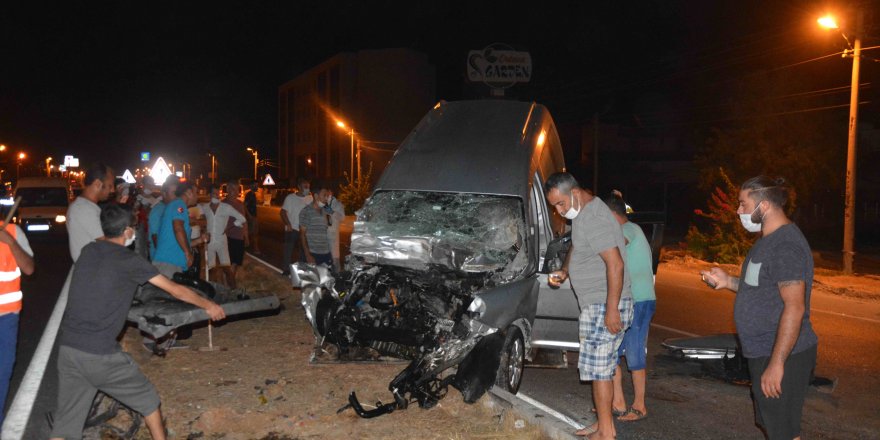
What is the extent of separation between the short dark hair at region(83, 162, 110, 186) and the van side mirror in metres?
4.08

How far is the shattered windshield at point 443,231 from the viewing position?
692cm

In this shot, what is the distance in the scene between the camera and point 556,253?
6.71m

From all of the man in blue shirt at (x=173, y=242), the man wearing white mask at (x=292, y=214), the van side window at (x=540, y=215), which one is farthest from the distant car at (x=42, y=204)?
the van side window at (x=540, y=215)

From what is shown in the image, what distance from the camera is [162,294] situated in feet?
19.3

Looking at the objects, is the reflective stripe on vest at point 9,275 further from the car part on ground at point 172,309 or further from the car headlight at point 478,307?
the car headlight at point 478,307

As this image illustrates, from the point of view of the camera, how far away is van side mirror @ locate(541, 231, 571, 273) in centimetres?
668

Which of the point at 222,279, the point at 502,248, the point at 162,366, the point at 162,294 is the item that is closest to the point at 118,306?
the point at 162,294

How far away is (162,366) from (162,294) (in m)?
1.72

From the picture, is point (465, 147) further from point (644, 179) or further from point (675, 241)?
point (644, 179)

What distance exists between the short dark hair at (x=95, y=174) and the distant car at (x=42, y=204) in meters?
16.7

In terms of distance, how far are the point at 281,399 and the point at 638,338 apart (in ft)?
9.76

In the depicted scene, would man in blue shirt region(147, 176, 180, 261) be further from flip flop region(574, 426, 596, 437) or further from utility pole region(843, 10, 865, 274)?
utility pole region(843, 10, 865, 274)

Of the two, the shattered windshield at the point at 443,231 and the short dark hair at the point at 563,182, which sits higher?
the short dark hair at the point at 563,182

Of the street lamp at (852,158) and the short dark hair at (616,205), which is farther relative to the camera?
the street lamp at (852,158)
